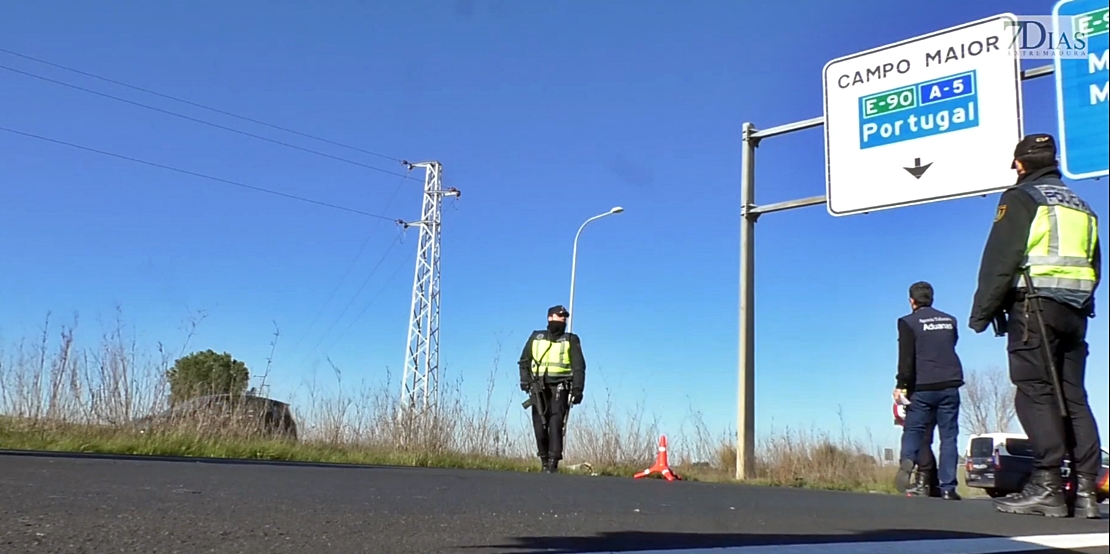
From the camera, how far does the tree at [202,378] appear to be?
394 inches

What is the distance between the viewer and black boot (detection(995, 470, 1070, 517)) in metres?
4.11

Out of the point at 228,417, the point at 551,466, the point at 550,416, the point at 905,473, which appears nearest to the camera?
the point at 905,473

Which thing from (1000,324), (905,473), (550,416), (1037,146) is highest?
(1037,146)

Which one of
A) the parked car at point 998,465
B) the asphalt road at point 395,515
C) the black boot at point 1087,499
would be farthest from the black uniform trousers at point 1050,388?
the parked car at point 998,465

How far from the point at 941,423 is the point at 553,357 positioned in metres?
3.91

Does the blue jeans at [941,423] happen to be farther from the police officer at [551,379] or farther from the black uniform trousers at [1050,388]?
the black uniform trousers at [1050,388]

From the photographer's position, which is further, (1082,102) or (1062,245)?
(1062,245)

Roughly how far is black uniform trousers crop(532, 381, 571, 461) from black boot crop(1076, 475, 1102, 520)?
Result: 5828mm

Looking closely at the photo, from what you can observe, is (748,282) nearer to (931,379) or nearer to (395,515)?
(931,379)

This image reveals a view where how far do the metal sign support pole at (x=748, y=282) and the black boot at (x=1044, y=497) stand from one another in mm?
7452

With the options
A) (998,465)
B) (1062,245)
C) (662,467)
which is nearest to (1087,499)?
(1062,245)

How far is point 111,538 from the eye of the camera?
286 cm

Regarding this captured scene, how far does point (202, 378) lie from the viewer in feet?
33.4

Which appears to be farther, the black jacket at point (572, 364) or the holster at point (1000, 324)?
the black jacket at point (572, 364)
